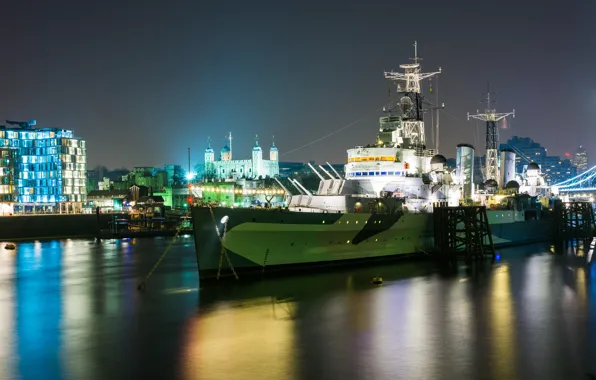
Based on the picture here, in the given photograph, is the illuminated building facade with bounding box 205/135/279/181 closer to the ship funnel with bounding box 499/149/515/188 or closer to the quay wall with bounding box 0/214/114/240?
the quay wall with bounding box 0/214/114/240

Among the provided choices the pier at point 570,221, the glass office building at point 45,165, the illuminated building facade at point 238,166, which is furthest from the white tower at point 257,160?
the pier at point 570,221

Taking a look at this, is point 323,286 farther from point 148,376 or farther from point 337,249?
point 148,376

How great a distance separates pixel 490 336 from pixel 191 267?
21450 millimetres

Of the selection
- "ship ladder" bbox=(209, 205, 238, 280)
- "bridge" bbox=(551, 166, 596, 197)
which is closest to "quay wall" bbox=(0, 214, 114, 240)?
"ship ladder" bbox=(209, 205, 238, 280)

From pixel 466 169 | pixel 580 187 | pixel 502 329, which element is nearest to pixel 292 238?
pixel 502 329

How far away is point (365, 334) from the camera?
18.2 m

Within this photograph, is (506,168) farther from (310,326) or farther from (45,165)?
Answer: (45,165)

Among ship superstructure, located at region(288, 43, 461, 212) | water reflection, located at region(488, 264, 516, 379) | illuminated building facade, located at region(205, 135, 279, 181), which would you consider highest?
illuminated building facade, located at region(205, 135, 279, 181)

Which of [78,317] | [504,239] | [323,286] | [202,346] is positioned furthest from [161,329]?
[504,239]

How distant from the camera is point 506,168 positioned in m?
51.5

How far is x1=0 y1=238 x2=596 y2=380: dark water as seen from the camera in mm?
14914

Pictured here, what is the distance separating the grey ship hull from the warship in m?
0.04

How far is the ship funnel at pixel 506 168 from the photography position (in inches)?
2028

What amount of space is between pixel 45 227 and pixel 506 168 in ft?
170
